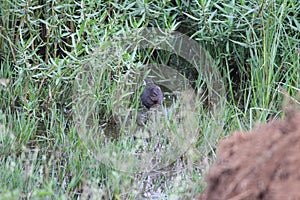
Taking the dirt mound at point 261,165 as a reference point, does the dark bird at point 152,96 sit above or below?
below

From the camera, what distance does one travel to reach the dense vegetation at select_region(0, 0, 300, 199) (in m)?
3.75

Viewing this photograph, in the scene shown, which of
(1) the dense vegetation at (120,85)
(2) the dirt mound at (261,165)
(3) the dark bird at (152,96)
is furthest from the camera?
(3) the dark bird at (152,96)

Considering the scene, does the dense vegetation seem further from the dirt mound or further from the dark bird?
the dirt mound

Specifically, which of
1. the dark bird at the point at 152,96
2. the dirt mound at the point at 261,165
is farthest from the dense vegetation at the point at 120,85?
the dirt mound at the point at 261,165

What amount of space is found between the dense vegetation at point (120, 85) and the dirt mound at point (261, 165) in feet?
4.32

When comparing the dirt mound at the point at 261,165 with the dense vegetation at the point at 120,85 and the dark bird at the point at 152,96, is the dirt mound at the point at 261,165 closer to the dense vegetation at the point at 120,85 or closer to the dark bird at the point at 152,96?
the dense vegetation at the point at 120,85

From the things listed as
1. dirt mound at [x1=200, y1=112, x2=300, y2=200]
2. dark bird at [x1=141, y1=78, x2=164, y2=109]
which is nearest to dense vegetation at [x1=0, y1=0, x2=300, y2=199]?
dark bird at [x1=141, y1=78, x2=164, y2=109]

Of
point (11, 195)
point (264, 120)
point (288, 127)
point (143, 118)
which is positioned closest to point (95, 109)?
point (143, 118)

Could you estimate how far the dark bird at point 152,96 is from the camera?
4.37 m

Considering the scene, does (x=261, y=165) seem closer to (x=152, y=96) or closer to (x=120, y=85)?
(x=120, y=85)

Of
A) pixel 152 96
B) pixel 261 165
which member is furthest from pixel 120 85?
pixel 261 165

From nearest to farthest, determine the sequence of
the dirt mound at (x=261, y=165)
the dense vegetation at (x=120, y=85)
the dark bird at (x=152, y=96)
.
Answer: the dirt mound at (x=261, y=165) < the dense vegetation at (x=120, y=85) < the dark bird at (x=152, y=96)

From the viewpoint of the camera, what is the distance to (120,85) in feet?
13.8

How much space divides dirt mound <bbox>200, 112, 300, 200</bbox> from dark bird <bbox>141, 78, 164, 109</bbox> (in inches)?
81.7
